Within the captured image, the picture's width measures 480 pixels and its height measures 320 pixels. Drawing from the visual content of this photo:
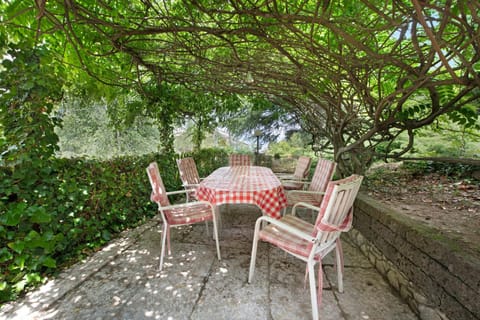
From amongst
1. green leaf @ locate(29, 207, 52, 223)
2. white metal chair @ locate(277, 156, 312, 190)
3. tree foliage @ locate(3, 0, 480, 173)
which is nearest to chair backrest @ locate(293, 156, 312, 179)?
white metal chair @ locate(277, 156, 312, 190)

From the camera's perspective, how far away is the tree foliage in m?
1.42

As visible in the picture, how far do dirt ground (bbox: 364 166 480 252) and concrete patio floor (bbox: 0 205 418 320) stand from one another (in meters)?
0.74

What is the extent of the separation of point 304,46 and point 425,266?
6.51 feet

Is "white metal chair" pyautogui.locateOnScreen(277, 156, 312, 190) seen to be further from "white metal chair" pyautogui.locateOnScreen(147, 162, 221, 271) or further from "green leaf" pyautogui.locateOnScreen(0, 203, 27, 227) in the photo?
"green leaf" pyautogui.locateOnScreen(0, 203, 27, 227)

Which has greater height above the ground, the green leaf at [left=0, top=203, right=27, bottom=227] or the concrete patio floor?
the green leaf at [left=0, top=203, right=27, bottom=227]

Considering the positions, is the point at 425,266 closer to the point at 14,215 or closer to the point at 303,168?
the point at 303,168

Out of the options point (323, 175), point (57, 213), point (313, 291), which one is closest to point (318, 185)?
point (323, 175)

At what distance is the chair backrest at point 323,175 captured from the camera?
109 inches

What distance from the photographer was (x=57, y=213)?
1.98m

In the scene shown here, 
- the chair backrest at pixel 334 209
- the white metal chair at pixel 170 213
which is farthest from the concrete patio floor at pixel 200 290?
the chair backrest at pixel 334 209

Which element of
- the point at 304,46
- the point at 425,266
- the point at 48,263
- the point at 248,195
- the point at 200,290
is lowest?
the point at 200,290

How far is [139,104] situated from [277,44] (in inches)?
135

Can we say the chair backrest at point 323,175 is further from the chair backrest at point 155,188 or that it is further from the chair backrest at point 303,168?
the chair backrest at point 155,188

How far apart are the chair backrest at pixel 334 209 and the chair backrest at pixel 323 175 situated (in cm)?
120
